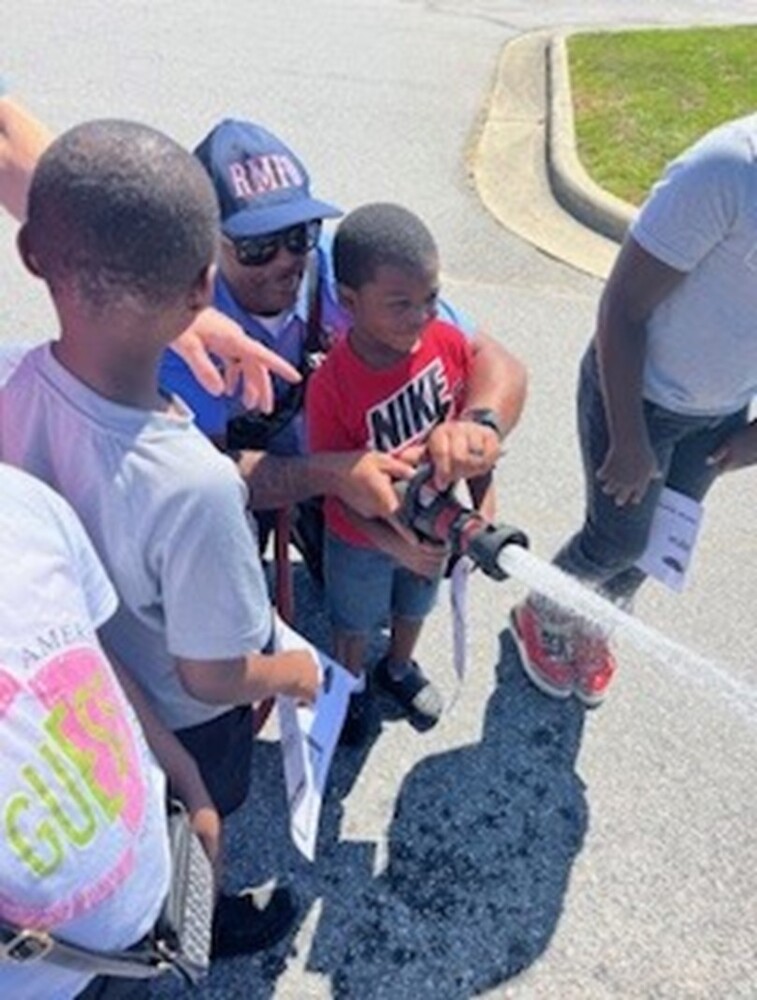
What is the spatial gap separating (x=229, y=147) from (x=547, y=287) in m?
3.24

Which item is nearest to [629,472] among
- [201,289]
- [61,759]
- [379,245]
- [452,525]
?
[452,525]

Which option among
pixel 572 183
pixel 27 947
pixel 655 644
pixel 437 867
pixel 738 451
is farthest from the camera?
pixel 572 183

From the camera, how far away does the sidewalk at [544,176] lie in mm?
5859

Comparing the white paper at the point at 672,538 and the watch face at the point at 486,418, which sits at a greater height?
the watch face at the point at 486,418

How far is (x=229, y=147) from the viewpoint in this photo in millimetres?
2355

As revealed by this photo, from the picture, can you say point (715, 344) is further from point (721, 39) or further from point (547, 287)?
point (721, 39)

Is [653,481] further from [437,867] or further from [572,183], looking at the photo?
[572,183]

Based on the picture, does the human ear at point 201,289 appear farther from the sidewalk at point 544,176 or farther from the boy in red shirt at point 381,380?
the sidewalk at point 544,176

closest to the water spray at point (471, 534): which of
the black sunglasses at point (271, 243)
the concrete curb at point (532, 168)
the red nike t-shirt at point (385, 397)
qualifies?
the red nike t-shirt at point (385, 397)

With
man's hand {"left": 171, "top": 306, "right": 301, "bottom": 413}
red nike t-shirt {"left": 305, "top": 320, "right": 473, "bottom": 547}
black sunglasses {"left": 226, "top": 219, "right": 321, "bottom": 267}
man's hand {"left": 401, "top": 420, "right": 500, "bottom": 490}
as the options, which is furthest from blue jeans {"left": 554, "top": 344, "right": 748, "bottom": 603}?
man's hand {"left": 171, "top": 306, "right": 301, "bottom": 413}

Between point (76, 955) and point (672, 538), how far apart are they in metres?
1.89

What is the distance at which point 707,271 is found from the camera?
2.28 m

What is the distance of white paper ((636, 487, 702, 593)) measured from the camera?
2.76 m

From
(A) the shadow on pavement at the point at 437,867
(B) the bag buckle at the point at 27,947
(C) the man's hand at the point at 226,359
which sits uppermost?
(C) the man's hand at the point at 226,359
